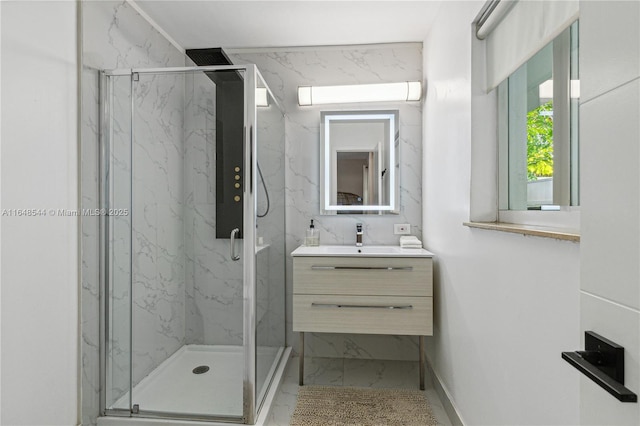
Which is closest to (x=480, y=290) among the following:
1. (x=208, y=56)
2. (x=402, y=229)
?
(x=402, y=229)

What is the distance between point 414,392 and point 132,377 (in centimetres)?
163

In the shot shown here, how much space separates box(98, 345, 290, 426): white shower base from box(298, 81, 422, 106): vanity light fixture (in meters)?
1.77

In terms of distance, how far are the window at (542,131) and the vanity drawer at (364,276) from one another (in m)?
0.72

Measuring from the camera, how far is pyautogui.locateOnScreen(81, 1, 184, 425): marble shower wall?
1600 mm

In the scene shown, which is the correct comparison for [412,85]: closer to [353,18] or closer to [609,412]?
[353,18]

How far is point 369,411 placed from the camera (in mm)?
1864

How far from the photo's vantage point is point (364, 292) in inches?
80.2

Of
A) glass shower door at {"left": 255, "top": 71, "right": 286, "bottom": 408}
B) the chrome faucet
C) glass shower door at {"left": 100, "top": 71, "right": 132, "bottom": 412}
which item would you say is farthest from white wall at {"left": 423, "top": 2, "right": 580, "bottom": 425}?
glass shower door at {"left": 100, "top": 71, "right": 132, "bottom": 412}

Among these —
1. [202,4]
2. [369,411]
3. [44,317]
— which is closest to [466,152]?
[369,411]

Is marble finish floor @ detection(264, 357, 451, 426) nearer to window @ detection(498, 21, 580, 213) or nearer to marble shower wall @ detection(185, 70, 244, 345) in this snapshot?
marble shower wall @ detection(185, 70, 244, 345)

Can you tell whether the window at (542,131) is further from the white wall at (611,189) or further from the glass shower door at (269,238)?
the glass shower door at (269,238)

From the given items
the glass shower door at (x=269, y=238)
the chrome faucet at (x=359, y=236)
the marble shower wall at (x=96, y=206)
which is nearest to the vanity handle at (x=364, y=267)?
the glass shower door at (x=269, y=238)

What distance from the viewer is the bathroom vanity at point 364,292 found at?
6.62ft

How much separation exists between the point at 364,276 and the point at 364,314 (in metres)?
0.23
